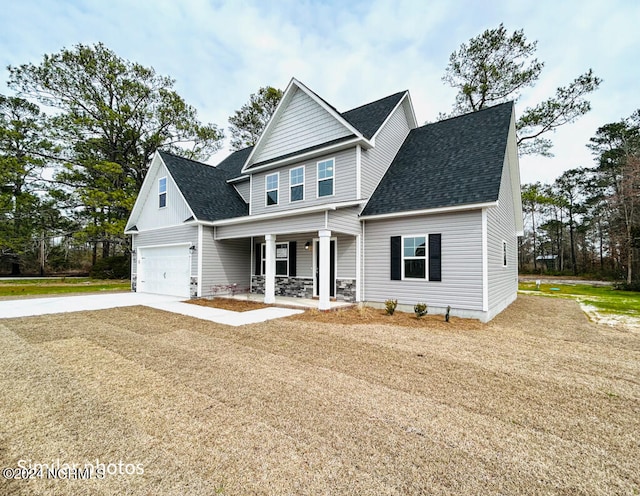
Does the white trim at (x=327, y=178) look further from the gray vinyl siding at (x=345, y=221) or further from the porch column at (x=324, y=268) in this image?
the porch column at (x=324, y=268)

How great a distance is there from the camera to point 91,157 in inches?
940

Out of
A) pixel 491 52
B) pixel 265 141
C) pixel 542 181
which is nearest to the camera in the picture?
pixel 265 141

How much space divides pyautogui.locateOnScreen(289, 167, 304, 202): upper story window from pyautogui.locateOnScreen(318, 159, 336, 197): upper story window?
88 cm

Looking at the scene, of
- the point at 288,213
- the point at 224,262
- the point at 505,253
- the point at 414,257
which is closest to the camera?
the point at 414,257

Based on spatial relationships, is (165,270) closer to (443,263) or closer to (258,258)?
(258,258)

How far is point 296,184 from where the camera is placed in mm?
11727

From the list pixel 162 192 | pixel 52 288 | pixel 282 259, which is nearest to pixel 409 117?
pixel 282 259

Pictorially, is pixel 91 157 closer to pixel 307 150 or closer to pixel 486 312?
pixel 307 150

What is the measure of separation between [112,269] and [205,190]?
1548 cm

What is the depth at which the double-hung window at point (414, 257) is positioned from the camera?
8977mm

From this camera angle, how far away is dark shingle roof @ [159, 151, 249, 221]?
12703 millimetres

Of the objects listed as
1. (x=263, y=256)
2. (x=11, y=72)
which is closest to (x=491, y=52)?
(x=263, y=256)

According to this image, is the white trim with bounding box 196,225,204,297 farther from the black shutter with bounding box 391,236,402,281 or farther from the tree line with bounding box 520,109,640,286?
the tree line with bounding box 520,109,640,286

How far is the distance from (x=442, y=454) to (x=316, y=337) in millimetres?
3905
